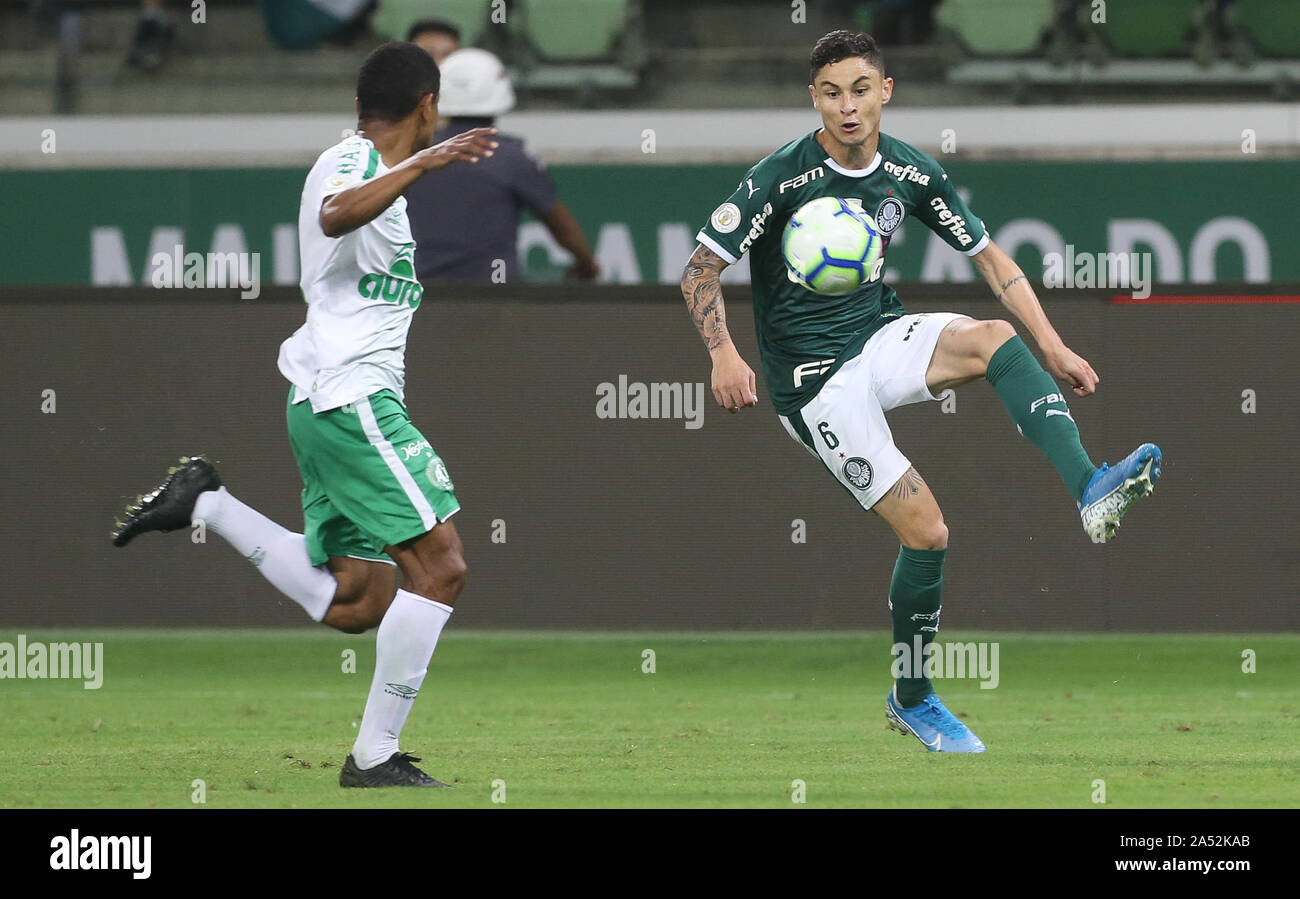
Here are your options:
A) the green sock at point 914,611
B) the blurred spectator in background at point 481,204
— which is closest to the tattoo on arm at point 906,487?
the green sock at point 914,611

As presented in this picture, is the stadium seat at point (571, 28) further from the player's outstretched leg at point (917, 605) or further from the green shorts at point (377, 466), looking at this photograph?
the green shorts at point (377, 466)

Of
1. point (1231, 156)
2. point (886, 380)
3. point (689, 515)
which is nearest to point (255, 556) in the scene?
point (886, 380)

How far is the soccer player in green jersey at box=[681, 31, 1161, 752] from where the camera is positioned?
6148 millimetres

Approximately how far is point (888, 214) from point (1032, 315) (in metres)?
0.57

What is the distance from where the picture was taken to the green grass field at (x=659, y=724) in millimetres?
5422

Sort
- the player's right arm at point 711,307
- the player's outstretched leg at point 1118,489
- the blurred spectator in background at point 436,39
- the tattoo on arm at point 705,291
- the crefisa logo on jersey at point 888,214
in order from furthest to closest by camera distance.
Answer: the blurred spectator in background at point 436,39, the crefisa logo on jersey at point 888,214, the tattoo on arm at point 705,291, the player's right arm at point 711,307, the player's outstretched leg at point 1118,489

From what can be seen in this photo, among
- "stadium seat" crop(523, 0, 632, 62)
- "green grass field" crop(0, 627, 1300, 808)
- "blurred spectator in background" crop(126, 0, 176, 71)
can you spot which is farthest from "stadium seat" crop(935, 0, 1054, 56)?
"blurred spectator in background" crop(126, 0, 176, 71)

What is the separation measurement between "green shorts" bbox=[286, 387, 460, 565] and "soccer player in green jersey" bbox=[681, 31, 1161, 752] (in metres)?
0.97

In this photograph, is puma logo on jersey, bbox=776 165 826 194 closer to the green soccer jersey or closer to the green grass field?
the green soccer jersey

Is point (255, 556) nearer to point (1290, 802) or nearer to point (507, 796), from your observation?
point (507, 796)

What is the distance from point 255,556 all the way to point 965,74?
729 centimetres

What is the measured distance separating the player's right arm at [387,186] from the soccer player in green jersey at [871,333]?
3.43 ft

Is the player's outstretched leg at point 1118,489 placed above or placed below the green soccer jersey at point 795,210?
below

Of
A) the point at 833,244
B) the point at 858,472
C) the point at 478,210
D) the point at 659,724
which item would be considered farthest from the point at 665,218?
the point at 858,472
